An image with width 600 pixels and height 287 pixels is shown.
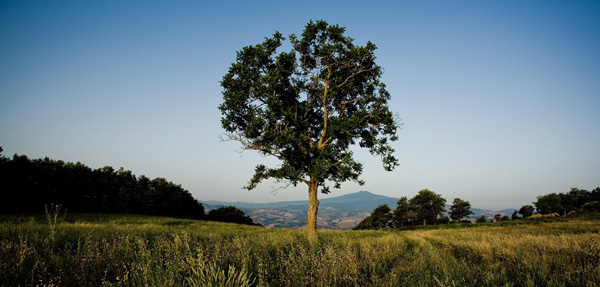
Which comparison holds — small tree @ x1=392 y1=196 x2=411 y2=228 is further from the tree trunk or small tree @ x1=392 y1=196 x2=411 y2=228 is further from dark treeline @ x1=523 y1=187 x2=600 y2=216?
the tree trunk

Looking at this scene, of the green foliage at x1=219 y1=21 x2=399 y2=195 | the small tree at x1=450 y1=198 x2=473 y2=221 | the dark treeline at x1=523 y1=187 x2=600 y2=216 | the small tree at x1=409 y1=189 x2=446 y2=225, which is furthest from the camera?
the small tree at x1=450 y1=198 x2=473 y2=221

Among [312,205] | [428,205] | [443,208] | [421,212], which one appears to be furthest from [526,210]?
[312,205]

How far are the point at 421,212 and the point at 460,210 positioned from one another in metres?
18.5

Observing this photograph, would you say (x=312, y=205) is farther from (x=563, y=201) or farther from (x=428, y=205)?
(x=563, y=201)

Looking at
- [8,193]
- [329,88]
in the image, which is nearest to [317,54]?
[329,88]

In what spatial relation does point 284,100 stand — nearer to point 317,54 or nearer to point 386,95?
point 317,54

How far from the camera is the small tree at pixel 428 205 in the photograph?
68938 millimetres

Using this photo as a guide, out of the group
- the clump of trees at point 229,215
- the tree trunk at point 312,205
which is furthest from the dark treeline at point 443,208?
the tree trunk at point 312,205

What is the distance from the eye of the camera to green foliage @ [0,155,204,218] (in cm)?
3697

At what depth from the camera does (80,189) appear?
155 ft

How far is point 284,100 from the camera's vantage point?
1488cm

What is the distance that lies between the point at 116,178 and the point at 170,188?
45.8 feet

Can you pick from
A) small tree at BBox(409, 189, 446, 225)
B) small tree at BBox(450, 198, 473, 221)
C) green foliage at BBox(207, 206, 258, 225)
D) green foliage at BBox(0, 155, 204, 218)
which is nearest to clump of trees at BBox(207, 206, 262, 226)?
green foliage at BBox(207, 206, 258, 225)

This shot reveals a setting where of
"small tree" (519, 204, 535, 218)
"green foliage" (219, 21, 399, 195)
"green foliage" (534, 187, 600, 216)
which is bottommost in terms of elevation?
"small tree" (519, 204, 535, 218)
